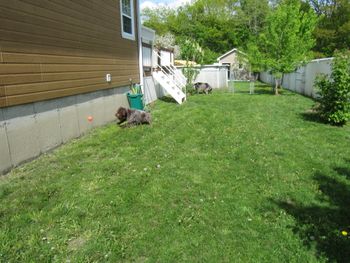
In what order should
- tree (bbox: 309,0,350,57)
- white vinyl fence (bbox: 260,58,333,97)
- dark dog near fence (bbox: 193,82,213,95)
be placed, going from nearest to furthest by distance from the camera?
white vinyl fence (bbox: 260,58,333,97) → dark dog near fence (bbox: 193,82,213,95) → tree (bbox: 309,0,350,57)

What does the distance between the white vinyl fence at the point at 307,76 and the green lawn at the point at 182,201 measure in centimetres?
664

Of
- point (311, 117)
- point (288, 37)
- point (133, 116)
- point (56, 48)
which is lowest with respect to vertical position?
point (311, 117)

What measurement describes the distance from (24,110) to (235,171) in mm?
3712

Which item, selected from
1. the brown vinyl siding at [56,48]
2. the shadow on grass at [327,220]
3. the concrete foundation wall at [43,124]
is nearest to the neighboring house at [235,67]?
the brown vinyl siding at [56,48]

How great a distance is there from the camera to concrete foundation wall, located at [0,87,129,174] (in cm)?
451

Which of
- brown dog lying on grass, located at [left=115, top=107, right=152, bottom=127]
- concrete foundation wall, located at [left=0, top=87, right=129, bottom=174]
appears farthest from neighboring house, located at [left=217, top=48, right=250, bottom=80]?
concrete foundation wall, located at [left=0, top=87, right=129, bottom=174]

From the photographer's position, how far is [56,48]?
572cm

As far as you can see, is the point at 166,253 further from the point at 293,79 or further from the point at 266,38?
the point at 293,79

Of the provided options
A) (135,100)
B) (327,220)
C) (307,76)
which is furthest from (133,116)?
(307,76)

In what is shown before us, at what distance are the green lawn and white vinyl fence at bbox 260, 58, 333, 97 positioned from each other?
6.64 meters

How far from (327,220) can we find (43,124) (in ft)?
16.0

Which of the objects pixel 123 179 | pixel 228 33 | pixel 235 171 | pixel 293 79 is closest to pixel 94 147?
pixel 123 179

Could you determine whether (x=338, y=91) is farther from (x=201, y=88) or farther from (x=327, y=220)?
(x=201, y=88)

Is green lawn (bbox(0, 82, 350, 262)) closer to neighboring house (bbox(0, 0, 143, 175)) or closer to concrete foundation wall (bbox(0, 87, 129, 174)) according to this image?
concrete foundation wall (bbox(0, 87, 129, 174))
